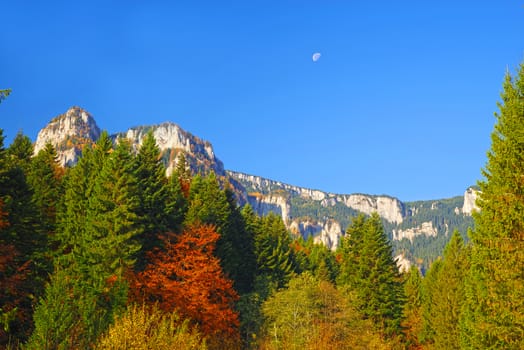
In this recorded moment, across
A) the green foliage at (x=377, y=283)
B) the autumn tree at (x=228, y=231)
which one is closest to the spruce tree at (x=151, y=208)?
the autumn tree at (x=228, y=231)

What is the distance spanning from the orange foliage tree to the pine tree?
2155 centimetres

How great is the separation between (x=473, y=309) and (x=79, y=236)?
95.9 feet

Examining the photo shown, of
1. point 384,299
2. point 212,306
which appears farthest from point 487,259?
point 384,299

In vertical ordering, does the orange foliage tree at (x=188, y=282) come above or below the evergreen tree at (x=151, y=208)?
below

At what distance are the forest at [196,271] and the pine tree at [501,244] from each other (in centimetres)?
6

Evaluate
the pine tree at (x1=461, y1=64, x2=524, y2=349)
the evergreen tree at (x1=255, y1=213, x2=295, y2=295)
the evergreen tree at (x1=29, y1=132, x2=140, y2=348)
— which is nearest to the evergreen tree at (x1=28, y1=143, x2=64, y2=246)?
the evergreen tree at (x1=29, y1=132, x2=140, y2=348)

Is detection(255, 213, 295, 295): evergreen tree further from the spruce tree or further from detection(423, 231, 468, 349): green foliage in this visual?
the spruce tree

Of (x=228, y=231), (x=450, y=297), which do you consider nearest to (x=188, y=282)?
(x=228, y=231)

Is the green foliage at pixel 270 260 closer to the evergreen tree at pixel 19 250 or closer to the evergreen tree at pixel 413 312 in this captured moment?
the evergreen tree at pixel 413 312

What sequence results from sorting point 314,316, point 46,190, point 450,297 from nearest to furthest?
point 46,190, point 314,316, point 450,297

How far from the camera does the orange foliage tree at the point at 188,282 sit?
37500 mm

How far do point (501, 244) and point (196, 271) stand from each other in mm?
24818

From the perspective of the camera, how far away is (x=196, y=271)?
1548 inches

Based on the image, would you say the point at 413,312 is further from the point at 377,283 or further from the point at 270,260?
the point at 270,260
